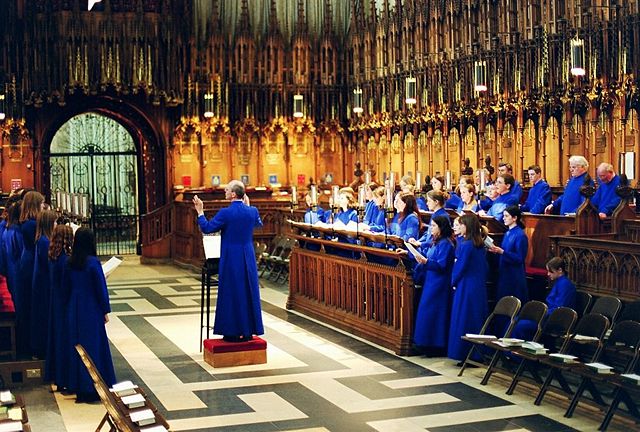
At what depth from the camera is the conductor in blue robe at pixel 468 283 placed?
10875 mm

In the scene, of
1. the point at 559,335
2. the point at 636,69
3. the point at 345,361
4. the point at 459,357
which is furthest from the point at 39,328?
the point at 636,69

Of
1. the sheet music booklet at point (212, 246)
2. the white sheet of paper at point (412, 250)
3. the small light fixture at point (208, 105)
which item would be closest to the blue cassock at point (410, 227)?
the white sheet of paper at point (412, 250)

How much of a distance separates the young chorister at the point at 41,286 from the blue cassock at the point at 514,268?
5007 millimetres

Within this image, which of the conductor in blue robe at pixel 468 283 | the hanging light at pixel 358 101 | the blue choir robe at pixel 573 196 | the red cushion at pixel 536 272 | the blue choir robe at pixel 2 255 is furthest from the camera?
the hanging light at pixel 358 101

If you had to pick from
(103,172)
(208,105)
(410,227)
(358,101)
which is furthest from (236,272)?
(103,172)

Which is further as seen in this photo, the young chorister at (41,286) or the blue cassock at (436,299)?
the blue cassock at (436,299)

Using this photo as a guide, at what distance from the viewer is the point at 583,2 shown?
658 inches

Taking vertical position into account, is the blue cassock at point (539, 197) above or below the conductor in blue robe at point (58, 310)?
above

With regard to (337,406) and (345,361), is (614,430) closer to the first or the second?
(337,406)

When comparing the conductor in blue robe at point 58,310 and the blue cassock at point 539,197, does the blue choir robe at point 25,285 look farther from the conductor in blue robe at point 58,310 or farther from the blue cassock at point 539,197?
the blue cassock at point 539,197

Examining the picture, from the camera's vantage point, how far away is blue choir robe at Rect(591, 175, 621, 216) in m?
13.3

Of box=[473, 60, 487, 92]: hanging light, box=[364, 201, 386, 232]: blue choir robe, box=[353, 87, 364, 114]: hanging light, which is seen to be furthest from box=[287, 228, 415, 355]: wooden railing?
box=[353, 87, 364, 114]: hanging light

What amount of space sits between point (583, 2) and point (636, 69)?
1.76 m

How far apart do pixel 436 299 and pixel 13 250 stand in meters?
4.88
